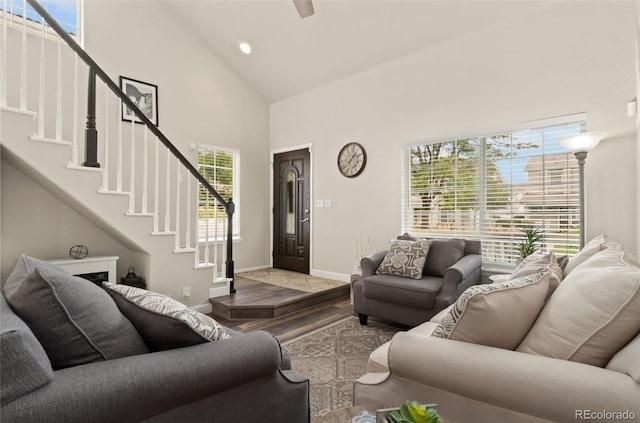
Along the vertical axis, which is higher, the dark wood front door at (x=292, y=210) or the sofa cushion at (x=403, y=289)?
the dark wood front door at (x=292, y=210)

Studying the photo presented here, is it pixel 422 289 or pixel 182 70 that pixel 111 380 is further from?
pixel 182 70

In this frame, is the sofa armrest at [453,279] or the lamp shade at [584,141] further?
the sofa armrest at [453,279]

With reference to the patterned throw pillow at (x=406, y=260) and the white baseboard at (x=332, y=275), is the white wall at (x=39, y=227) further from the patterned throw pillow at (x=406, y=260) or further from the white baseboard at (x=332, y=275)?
the patterned throw pillow at (x=406, y=260)

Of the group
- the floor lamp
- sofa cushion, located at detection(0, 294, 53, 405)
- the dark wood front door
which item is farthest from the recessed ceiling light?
sofa cushion, located at detection(0, 294, 53, 405)

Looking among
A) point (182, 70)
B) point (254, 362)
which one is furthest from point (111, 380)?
point (182, 70)

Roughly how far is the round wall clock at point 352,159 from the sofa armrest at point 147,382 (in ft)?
12.3

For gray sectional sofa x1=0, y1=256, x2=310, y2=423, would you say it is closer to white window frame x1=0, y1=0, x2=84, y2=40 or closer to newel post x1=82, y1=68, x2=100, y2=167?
newel post x1=82, y1=68, x2=100, y2=167

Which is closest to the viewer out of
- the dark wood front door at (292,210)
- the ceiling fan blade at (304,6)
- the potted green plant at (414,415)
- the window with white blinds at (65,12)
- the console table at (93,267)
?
the potted green plant at (414,415)

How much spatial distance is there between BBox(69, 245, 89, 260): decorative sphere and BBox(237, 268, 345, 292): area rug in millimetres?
2179

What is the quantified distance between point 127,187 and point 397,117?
3.69 m

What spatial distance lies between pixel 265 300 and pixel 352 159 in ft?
7.83

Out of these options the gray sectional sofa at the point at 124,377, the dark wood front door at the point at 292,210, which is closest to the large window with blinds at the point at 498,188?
the dark wood front door at the point at 292,210

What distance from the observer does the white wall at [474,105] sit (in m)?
2.97

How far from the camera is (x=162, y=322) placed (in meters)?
1.21
